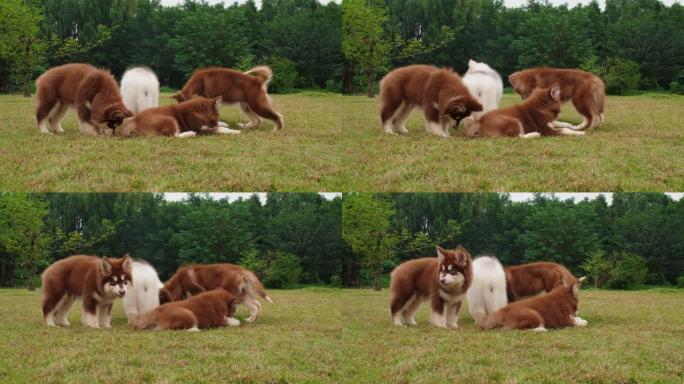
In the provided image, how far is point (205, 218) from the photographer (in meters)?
16.1

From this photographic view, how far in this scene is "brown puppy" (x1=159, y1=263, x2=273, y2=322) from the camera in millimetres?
11844

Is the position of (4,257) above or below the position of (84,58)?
below

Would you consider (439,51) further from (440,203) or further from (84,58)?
(84,58)

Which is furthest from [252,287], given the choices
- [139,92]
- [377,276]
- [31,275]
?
[31,275]

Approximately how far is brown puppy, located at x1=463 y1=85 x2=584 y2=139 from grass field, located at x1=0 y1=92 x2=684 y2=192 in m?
0.37

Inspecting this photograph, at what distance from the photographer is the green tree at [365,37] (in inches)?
856

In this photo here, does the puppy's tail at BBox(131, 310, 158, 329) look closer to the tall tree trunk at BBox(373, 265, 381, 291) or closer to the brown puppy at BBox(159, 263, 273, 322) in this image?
the brown puppy at BBox(159, 263, 273, 322)

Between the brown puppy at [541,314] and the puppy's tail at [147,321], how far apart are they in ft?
14.7

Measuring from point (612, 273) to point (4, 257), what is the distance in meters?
13.6

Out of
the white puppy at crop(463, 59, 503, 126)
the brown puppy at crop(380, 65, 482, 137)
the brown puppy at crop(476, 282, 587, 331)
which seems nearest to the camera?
the brown puppy at crop(476, 282, 587, 331)

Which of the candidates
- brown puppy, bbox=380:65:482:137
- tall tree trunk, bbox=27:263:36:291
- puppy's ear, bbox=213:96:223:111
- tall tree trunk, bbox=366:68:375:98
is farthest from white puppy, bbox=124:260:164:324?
tall tree trunk, bbox=366:68:375:98

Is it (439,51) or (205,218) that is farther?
(439,51)

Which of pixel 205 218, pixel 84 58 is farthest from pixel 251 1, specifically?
pixel 205 218

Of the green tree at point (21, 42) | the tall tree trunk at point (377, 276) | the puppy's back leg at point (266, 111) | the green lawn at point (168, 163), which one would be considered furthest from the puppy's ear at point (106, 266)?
the green tree at point (21, 42)
